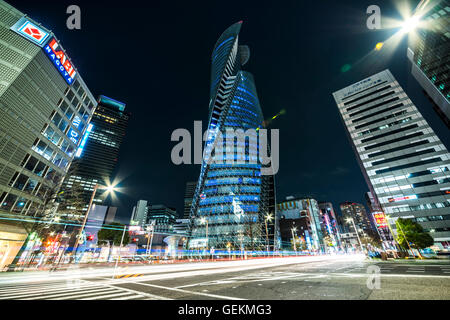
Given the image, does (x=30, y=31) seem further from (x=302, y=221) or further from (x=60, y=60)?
(x=302, y=221)

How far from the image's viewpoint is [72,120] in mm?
39125

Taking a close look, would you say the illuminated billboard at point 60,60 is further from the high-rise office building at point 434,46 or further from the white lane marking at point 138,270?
the high-rise office building at point 434,46

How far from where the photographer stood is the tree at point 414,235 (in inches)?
1377

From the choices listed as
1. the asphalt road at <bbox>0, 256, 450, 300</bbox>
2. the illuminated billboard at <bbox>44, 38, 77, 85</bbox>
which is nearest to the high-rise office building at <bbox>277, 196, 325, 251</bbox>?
the asphalt road at <bbox>0, 256, 450, 300</bbox>

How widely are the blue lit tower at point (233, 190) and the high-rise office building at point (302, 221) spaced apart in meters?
34.4

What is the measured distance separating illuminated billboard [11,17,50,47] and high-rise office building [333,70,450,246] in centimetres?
10071

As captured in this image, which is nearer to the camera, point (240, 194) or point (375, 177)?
point (375, 177)

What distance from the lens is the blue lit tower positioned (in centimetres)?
6818

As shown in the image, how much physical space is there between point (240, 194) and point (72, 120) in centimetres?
6111

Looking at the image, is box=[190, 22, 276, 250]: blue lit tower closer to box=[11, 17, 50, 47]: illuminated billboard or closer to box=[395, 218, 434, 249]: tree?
box=[395, 218, 434, 249]: tree

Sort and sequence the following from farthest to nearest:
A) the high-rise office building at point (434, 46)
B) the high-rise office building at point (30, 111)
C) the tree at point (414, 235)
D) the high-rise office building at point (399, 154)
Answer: the high-rise office building at point (399, 154), the high-rise office building at point (434, 46), the tree at point (414, 235), the high-rise office building at point (30, 111)

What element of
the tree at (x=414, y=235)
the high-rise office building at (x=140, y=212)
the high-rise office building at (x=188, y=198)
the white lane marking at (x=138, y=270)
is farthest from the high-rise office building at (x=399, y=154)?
the high-rise office building at (x=140, y=212)
